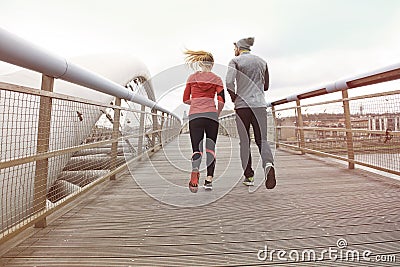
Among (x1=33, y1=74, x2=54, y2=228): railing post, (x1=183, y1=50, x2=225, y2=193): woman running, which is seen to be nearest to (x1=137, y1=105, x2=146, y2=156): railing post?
(x1=183, y1=50, x2=225, y2=193): woman running

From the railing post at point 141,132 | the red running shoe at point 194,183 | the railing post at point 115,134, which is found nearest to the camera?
the red running shoe at point 194,183

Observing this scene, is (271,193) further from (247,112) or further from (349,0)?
(349,0)

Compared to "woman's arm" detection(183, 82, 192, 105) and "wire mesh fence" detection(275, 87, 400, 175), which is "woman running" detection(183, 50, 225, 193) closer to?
"woman's arm" detection(183, 82, 192, 105)

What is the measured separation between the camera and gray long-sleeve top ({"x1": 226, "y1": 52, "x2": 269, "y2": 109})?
245cm

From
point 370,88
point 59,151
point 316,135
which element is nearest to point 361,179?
point 370,88

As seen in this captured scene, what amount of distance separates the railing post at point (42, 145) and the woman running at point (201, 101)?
1.07m

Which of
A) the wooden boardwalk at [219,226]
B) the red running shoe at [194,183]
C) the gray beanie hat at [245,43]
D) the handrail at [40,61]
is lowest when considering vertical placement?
the wooden boardwalk at [219,226]

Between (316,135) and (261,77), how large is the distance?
6.21ft

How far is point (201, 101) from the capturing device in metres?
2.40

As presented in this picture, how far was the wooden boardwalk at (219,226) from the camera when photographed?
1.21 m

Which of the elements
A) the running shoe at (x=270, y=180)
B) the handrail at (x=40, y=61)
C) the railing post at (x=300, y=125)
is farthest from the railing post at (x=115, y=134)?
the railing post at (x=300, y=125)

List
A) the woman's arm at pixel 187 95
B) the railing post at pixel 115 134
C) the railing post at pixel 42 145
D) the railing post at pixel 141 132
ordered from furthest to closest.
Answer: the railing post at pixel 141 132 → the railing post at pixel 115 134 → the woman's arm at pixel 187 95 → the railing post at pixel 42 145

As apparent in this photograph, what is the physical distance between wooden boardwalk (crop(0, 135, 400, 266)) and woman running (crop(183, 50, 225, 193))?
27 centimetres

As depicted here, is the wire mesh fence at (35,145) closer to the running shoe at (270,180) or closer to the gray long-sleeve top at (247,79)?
the gray long-sleeve top at (247,79)
